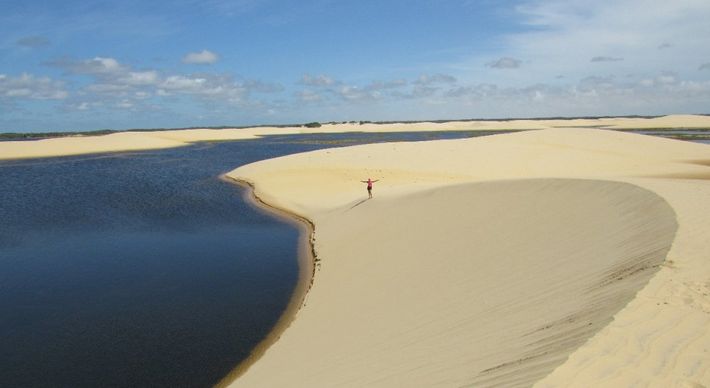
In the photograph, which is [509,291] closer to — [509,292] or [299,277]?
[509,292]

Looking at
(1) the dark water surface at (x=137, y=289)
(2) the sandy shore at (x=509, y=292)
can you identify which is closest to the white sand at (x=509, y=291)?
(2) the sandy shore at (x=509, y=292)

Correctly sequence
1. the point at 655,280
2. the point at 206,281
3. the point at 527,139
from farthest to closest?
the point at 527,139 < the point at 206,281 < the point at 655,280

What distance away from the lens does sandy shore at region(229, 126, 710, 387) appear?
501cm

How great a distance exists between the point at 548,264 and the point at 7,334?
11.5 meters

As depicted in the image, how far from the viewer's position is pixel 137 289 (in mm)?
12766

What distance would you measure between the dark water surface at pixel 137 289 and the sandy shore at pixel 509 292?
4.62 ft

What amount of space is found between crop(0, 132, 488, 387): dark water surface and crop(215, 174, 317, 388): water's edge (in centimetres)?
21

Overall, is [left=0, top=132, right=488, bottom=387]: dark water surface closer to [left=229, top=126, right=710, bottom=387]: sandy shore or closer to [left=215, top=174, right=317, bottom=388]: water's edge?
[left=215, top=174, right=317, bottom=388]: water's edge

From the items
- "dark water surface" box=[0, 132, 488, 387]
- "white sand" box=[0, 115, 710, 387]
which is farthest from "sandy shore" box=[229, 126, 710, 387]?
"dark water surface" box=[0, 132, 488, 387]

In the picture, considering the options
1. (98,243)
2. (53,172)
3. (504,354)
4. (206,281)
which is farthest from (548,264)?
(53,172)

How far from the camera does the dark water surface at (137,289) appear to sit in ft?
29.2

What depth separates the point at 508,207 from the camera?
14289 millimetres

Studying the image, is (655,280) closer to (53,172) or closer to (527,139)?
(527,139)

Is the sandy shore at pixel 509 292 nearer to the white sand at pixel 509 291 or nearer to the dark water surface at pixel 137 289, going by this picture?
the white sand at pixel 509 291
